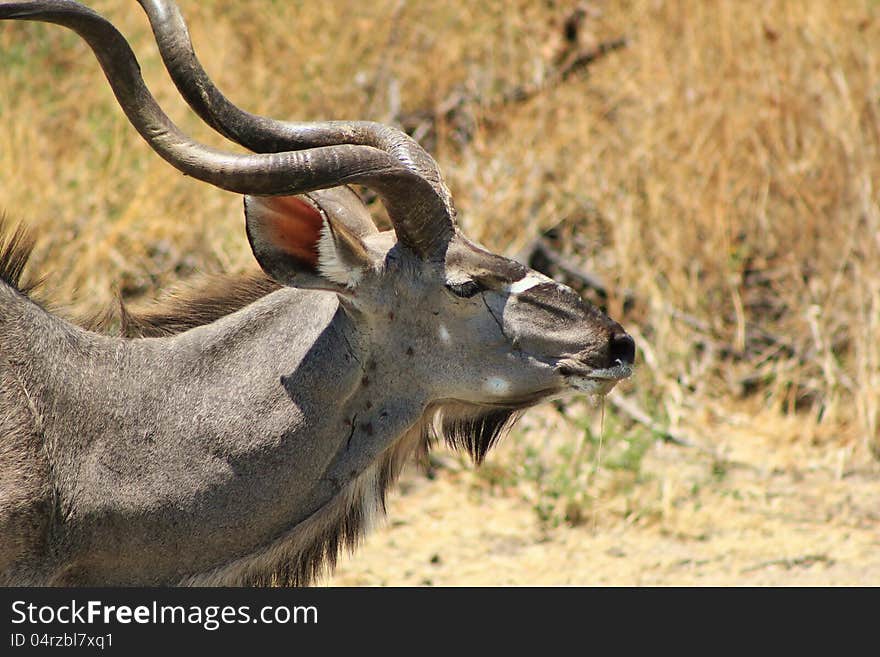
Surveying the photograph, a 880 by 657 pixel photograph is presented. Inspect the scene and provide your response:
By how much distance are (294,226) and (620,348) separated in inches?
39.5

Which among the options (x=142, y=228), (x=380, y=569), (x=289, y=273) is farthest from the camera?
(x=142, y=228)

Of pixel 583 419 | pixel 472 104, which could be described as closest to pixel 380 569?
pixel 583 419

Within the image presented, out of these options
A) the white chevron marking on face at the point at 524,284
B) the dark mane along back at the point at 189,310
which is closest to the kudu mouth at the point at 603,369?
the white chevron marking on face at the point at 524,284

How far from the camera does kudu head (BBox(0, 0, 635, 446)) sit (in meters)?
3.76

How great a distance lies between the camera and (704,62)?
7.95 m

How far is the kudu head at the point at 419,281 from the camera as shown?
3.76 meters

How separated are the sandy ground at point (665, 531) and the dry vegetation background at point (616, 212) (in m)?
0.02

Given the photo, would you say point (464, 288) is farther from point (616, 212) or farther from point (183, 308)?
point (616, 212)

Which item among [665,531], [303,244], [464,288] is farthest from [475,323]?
[665,531]

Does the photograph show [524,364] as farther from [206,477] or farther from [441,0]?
[441,0]

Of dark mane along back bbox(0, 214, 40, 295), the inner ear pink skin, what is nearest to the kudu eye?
the inner ear pink skin

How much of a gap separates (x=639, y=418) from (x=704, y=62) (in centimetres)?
244

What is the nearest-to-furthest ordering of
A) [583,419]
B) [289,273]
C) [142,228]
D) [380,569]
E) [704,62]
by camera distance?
[289,273]
[380,569]
[583,419]
[142,228]
[704,62]

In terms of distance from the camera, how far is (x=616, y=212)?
7.64m
